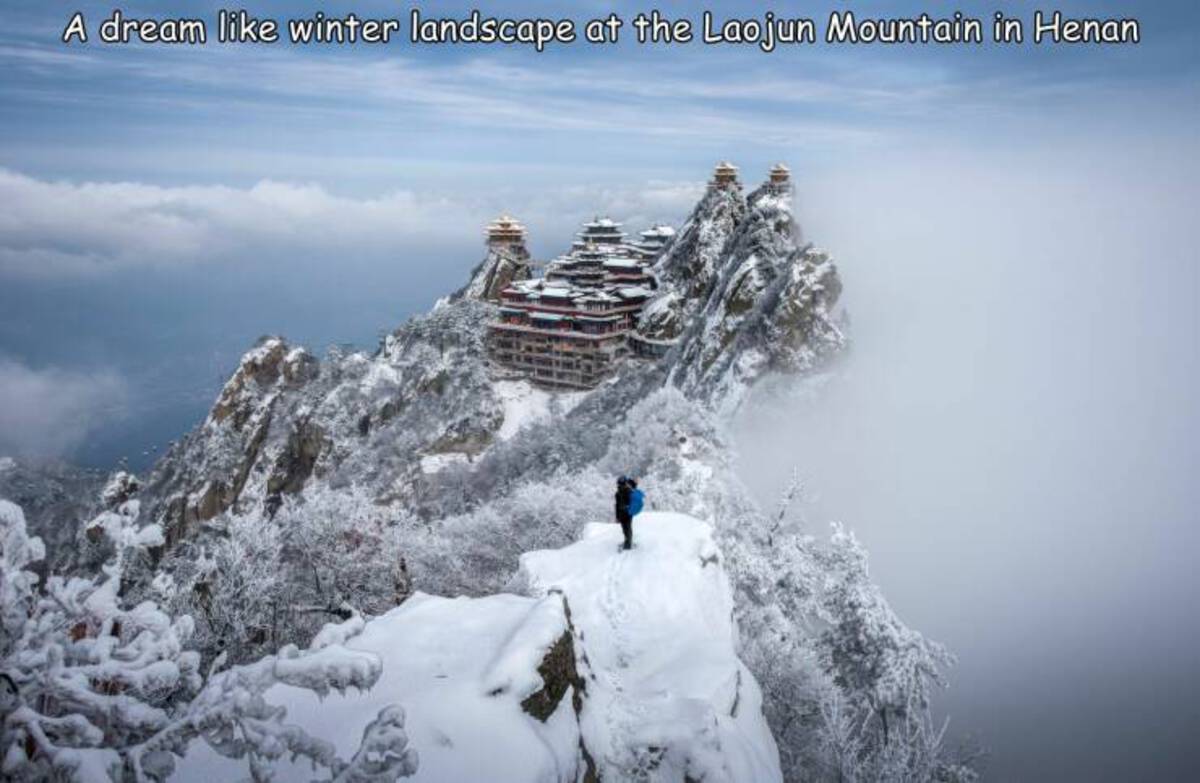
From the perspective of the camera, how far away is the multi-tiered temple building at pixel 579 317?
224 ft

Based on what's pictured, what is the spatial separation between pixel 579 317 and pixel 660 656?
186 feet

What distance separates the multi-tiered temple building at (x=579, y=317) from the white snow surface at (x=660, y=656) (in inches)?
1982

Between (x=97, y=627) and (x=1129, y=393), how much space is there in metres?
74.5

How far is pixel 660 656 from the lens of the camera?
13148 mm

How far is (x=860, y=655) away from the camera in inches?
917

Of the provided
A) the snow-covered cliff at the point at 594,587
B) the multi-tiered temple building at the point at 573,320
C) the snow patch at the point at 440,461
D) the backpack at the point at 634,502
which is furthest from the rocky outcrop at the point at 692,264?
the backpack at the point at 634,502

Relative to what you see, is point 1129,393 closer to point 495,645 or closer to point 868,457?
point 868,457

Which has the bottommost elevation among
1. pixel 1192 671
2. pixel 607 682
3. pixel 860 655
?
pixel 1192 671

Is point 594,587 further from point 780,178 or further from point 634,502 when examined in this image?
point 780,178

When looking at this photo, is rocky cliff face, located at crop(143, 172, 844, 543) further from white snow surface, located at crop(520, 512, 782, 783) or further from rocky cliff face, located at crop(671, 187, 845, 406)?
white snow surface, located at crop(520, 512, 782, 783)

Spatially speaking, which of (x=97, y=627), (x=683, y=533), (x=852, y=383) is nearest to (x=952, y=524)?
(x=852, y=383)

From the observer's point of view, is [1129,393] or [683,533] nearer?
[683,533]

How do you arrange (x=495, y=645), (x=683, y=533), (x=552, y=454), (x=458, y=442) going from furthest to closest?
1. (x=458, y=442)
2. (x=552, y=454)
3. (x=683, y=533)
4. (x=495, y=645)

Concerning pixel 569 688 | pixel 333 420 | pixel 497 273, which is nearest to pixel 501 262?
pixel 497 273
